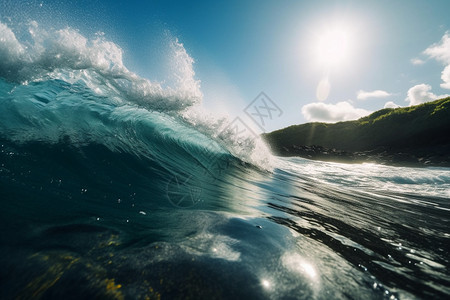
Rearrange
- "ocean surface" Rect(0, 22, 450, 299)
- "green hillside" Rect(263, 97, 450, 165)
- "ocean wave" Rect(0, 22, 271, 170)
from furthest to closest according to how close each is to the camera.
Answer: "green hillside" Rect(263, 97, 450, 165) < "ocean wave" Rect(0, 22, 271, 170) < "ocean surface" Rect(0, 22, 450, 299)

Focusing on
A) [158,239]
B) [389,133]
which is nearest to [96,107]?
[158,239]

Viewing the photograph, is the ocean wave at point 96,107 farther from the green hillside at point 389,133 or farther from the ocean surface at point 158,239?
the green hillside at point 389,133

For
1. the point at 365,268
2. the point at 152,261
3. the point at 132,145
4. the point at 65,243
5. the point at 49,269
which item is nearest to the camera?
the point at 49,269

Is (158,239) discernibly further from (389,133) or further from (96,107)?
(389,133)

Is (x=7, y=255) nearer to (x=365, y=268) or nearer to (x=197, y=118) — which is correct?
(x=365, y=268)

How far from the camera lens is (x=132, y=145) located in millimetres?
5531

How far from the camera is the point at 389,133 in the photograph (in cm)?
2739

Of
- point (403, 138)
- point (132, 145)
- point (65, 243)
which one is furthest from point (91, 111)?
point (403, 138)

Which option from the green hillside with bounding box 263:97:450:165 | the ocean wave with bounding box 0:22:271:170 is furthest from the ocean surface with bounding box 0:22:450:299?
the green hillside with bounding box 263:97:450:165

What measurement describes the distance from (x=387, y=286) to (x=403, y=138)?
31029mm

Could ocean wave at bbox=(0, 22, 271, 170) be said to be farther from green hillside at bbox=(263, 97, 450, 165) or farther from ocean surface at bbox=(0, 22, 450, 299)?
green hillside at bbox=(263, 97, 450, 165)

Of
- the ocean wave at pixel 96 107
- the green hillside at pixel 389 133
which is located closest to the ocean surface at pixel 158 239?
the ocean wave at pixel 96 107

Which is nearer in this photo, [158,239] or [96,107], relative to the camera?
[158,239]

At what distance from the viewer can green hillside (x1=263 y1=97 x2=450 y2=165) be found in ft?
74.8
